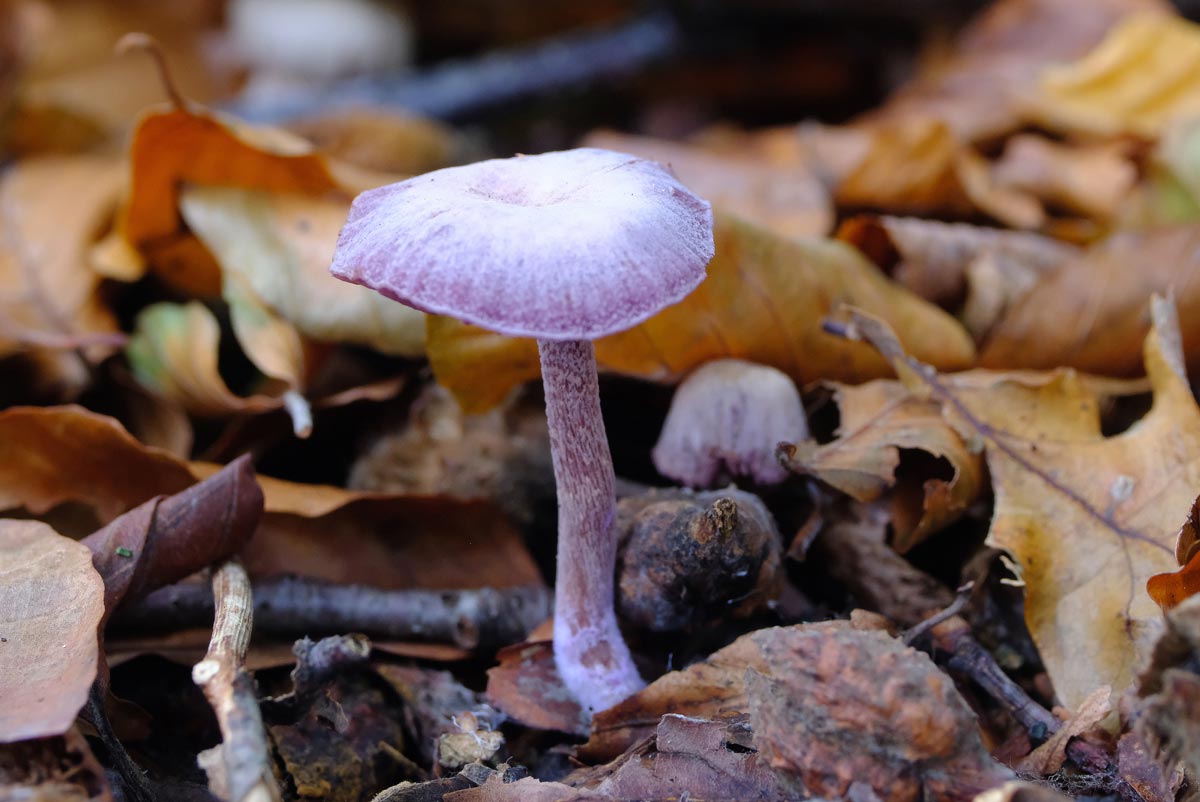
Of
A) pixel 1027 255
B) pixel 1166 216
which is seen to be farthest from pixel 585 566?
pixel 1166 216

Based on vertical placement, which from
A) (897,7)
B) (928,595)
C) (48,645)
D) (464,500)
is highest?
(897,7)

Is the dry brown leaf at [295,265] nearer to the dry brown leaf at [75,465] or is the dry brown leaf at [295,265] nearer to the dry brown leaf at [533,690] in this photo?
the dry brown leaf at [75,465]

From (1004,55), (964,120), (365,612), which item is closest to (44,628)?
(365,612)

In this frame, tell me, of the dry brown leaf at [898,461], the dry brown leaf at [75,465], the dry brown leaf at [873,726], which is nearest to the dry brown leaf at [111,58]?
the dry brown leaf at [75,465]

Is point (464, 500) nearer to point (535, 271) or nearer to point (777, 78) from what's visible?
point (535, 271)

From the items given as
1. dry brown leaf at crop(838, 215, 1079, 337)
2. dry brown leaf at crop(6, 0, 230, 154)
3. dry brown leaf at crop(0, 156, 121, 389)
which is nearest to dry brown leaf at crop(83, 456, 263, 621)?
dry brown leaf at crop(0, 156, 121, 389)

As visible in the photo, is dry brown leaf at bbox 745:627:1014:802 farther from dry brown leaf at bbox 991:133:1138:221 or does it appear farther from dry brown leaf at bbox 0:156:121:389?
dry brown leaf at bbox 991:133:1138:221
